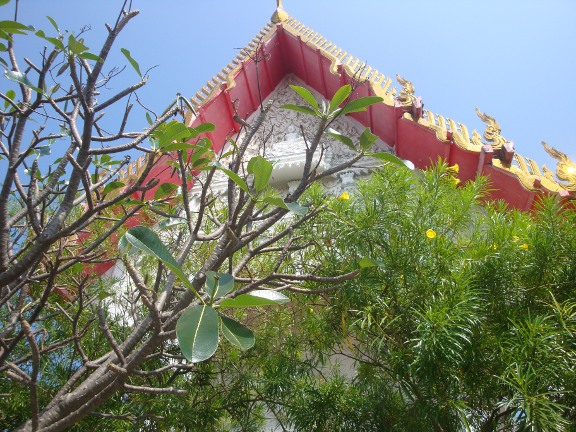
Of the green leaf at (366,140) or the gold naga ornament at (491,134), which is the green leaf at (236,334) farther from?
the gold naga ornament at (491,134)

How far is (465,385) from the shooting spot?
1871 millimetres

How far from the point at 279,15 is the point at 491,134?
92.6 inches

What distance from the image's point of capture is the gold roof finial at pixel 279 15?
16.4 ft

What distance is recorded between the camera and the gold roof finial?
5012 mm

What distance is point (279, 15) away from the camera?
5027mm

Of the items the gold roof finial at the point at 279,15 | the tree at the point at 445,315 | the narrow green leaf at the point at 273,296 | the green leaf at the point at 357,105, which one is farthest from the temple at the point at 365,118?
the narrow green leaf at the point at 273,296

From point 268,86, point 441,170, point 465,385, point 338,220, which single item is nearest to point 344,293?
point 338,220

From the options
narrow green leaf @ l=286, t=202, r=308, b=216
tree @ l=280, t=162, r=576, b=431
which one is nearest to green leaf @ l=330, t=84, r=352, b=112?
narrow green leaf @ l=286, t=202, r=308, b=216

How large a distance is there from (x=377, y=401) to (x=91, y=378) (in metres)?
1.02

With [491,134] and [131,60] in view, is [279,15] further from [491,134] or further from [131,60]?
[131,60]

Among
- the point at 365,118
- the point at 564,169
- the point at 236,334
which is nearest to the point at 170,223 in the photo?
the point at 236,334

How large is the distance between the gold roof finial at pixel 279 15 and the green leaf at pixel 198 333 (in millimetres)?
4379

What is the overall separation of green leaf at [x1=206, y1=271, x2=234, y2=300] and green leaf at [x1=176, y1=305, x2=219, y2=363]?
0.06m

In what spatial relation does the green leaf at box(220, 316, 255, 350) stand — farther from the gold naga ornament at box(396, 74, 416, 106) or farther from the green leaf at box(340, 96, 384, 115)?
the gold naga ornament at box(396, 74, 416, 106)
